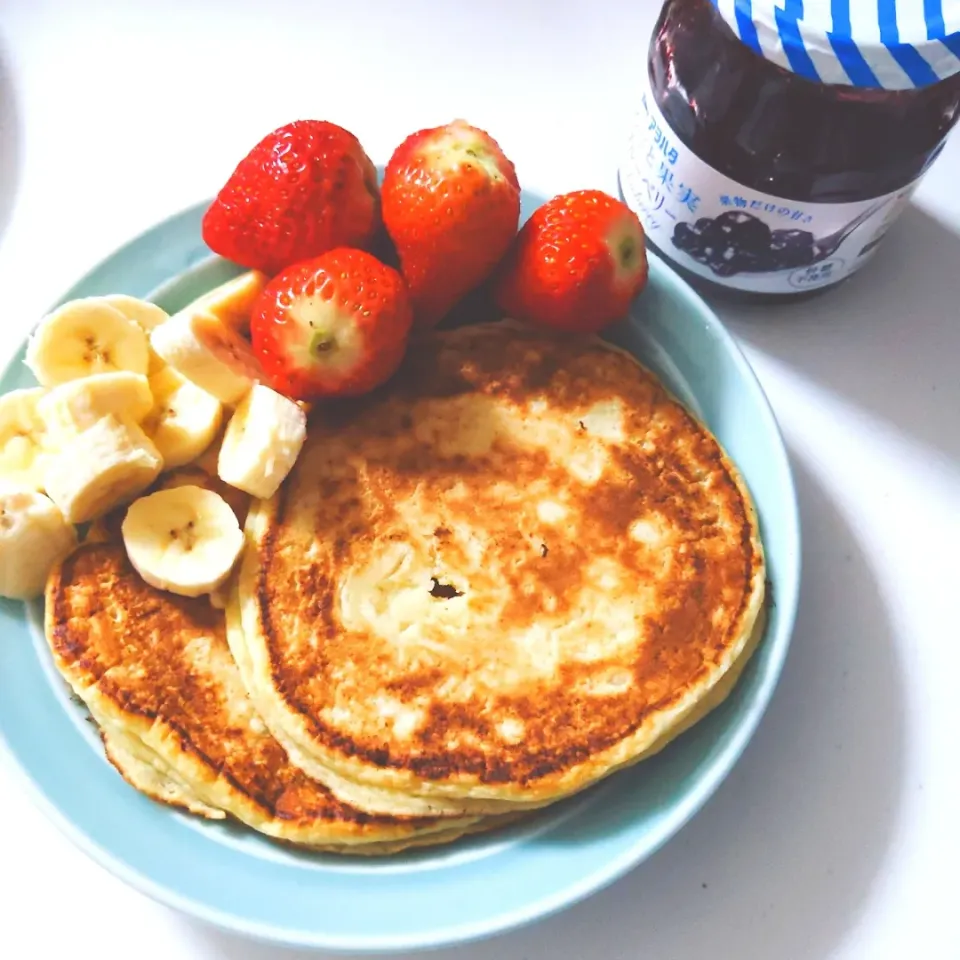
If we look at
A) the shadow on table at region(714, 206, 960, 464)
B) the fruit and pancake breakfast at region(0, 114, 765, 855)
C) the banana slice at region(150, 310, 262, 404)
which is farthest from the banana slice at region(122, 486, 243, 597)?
the shadow on table at region(714, 206, 960, 464)

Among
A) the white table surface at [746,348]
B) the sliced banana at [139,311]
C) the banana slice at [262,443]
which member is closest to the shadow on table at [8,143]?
the white table surface at [746,348]

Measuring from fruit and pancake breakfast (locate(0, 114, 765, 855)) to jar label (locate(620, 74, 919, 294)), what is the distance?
0.12 m

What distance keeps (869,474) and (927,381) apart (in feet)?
0.63

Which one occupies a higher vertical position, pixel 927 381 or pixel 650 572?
pixel 650 572

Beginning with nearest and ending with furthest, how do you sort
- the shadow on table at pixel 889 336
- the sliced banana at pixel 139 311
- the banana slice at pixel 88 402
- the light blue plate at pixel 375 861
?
the light blue plate at pixel 375 861 < the banana slice at pixel 88 402 < the sliced banana at pixel 139 311 < the shadow on table at pixel 889 336

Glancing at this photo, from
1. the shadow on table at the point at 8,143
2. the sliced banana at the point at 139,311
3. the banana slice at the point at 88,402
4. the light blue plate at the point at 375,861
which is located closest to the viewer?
the light blue plate at the point at 375,861

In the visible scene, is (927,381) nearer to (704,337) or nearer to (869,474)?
(869,474)

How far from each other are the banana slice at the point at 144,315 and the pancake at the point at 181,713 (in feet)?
0.74

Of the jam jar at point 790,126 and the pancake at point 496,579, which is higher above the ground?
the jam jar at point 790,126

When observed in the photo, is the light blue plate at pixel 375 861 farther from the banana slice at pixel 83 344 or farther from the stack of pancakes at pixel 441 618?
the banana slice at pixel 83 344

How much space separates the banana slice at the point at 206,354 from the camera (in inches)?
41.3

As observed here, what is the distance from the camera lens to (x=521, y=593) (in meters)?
1.07

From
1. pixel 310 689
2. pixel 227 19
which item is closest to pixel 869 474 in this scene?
pixel 310 689

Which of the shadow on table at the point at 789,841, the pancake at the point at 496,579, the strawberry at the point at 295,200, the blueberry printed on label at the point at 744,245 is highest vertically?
the strawberry at the point at 295,200
